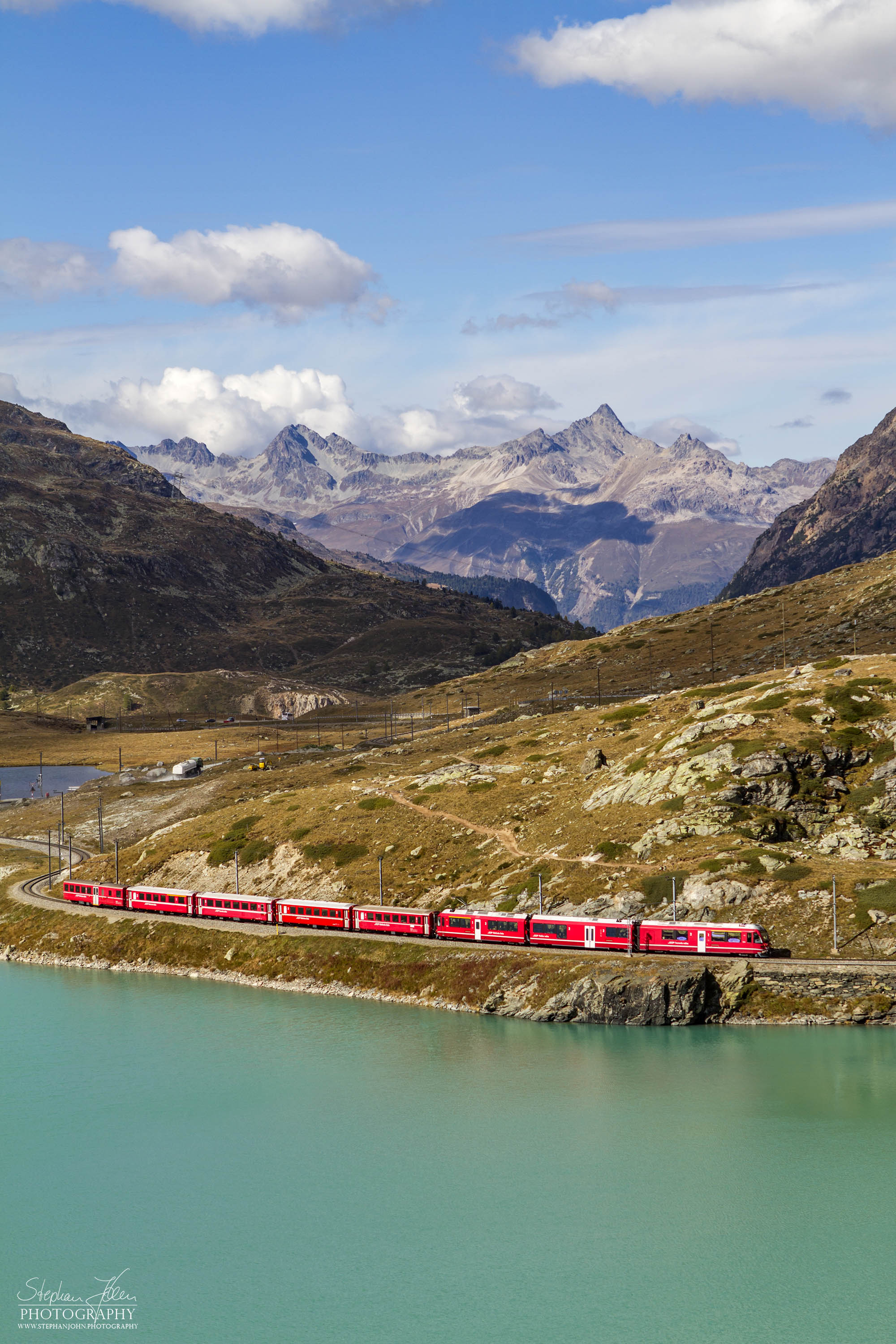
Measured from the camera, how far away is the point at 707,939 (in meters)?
100

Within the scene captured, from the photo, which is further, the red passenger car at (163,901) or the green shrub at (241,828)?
the green shrub at (241,828)

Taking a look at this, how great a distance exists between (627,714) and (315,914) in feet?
231

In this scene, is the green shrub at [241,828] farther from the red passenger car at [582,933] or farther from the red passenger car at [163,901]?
the red passenger car at [582,933]

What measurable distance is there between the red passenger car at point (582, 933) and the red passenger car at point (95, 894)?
60.9 m

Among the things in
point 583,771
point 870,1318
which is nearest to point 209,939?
point 583,771

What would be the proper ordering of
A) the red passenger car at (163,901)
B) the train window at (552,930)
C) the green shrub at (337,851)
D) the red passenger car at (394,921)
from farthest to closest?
the green shrub at (337,851)
the red passenger car at (163,901)
the red passenger car at (394,921)
the train window at (552,930)

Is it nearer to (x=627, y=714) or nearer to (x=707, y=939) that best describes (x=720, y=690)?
(x=627, y=714)

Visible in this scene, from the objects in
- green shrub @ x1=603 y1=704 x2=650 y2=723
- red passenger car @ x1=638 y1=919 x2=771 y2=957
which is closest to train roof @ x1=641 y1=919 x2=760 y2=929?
red passenger car @ x1=638 y1=919 x2=771 y2=957

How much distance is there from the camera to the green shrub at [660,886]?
109125 mm

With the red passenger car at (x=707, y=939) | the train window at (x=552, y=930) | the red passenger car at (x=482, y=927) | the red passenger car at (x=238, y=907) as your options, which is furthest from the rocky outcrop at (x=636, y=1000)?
the red passenger car at (x=238, y=907)

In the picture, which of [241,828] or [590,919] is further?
[241,828]

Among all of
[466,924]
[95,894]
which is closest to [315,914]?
[466,924]

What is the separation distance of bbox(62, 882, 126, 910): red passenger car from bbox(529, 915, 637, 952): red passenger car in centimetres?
6085

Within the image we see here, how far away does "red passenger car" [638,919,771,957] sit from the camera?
99250 mm
